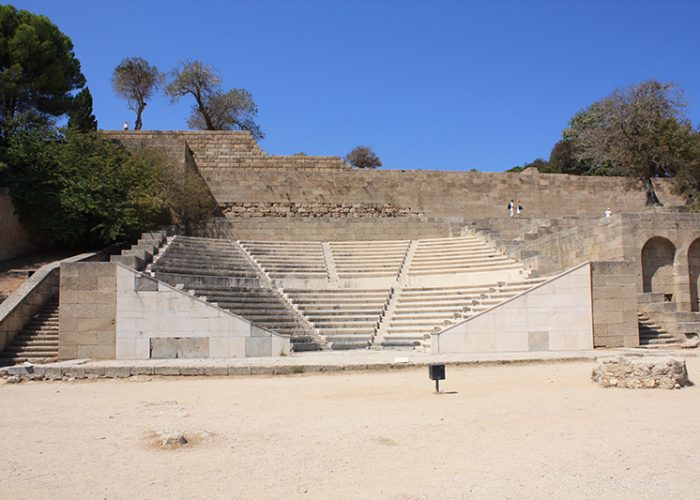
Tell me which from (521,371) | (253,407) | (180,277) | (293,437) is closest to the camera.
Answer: (293,437)

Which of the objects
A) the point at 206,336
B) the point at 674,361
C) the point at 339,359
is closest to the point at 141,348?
the point at 206,336

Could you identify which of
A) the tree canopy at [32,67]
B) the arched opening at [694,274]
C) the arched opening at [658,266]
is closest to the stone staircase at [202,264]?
the tree canopy at [32,67]

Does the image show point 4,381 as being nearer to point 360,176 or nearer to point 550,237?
point 550,237

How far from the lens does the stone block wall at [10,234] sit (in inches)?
773

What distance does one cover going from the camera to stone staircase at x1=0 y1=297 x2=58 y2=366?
540 inches

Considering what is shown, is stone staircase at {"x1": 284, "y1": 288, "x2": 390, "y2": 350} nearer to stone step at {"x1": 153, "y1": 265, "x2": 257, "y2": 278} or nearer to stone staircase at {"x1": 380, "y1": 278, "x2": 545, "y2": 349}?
stone staircase at {"x1": 380, "y1": 278, "x2": 545, "y2": 349}

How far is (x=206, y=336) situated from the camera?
1416 centimetres

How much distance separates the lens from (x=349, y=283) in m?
18.8

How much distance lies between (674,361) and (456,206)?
19.6 metres

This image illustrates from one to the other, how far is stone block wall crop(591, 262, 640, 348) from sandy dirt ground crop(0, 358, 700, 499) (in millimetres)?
4985

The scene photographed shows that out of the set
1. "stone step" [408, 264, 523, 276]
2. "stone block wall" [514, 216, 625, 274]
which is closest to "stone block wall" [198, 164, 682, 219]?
"stone block wall" [514, 216, 625, 274]

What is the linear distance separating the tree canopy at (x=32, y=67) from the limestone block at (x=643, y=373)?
20718 mm

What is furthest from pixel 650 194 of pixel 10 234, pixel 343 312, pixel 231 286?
pixel 10 234

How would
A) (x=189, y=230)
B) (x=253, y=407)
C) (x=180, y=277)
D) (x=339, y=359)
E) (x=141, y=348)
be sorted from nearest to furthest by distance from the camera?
(x=253, y=407)
(x=339, y=359)
(x=141, y=348)
(x=180, y=277)
(x=189, y=230)
